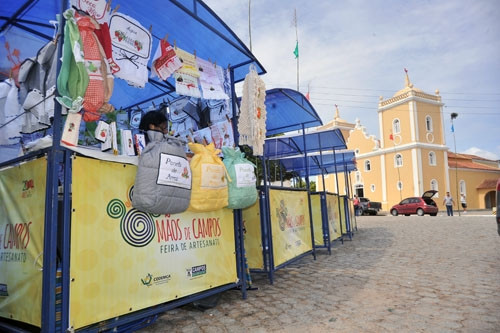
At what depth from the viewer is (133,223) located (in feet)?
10.3

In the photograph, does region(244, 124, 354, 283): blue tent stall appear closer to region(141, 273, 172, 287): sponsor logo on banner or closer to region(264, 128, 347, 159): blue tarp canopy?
region(141, 273, 172, 287): sponsor logo on banner

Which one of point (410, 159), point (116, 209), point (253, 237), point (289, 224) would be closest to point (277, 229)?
point (253, 237)

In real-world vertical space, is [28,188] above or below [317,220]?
above

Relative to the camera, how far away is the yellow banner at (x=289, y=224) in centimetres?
560

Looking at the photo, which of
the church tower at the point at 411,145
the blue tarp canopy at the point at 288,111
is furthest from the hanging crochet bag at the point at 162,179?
the church tower at the point at 411,145

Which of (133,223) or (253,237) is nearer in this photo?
(133,223)

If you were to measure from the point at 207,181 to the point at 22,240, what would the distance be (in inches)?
68.8

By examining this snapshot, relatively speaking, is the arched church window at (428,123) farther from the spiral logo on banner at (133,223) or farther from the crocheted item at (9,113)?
the crocheted item at (9,113)

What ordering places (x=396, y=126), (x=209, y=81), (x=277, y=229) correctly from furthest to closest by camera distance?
(x=396, y=126) → (x=277, y=229) → (x=209, y=81)

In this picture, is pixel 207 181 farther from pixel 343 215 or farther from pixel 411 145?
pixel 411 145

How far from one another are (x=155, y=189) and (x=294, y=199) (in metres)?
3.96

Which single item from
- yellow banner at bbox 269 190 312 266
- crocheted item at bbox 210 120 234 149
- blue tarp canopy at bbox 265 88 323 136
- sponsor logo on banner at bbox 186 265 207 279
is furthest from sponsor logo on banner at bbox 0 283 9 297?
blue tarp canopy at bbox 265 88 323 136

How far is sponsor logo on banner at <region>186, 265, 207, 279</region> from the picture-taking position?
3.66 meters

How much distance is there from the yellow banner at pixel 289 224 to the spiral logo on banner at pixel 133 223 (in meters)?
2.58
